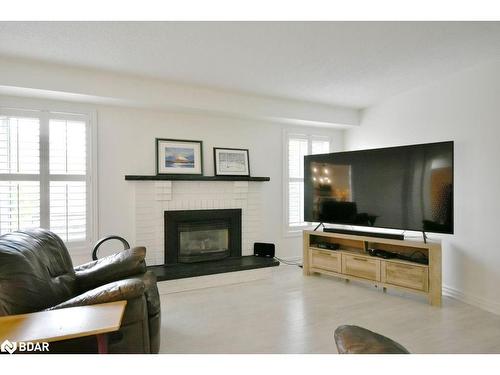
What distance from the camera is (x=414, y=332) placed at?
8.56ft

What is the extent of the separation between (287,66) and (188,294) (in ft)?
9.02

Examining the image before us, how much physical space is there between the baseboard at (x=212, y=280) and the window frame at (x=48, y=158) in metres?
1.12

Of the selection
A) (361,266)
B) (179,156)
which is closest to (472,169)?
(361,266)

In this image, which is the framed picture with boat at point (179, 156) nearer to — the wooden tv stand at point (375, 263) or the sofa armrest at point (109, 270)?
the sofa armrest at point (109, 270)

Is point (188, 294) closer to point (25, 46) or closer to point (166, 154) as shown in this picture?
point (166, 154)

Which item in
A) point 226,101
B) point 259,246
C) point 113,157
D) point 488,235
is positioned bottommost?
point 259,246

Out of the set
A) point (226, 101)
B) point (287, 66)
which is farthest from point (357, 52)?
point (226, 101)

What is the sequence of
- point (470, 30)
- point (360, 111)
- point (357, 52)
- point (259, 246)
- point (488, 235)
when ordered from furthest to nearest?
1. point (360, 111)
2. point (259, 246)
3. point (488, 235)
4. point (357, 52)
5. point (470, 30)

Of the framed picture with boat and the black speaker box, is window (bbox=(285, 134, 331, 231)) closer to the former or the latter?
the black speaker box

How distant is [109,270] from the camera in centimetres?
256

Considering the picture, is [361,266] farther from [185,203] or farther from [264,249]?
[185,203]

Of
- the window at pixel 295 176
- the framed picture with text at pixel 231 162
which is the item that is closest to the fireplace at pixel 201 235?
the framed picture with text at pixel 231 162

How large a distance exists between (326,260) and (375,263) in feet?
2.22

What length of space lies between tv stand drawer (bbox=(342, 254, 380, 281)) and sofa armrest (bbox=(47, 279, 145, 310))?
9.16ft
